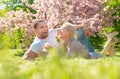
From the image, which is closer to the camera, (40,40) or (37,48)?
(37,48)

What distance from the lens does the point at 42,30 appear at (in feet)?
28.2

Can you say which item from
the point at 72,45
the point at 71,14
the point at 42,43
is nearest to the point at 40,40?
the point at 42,43

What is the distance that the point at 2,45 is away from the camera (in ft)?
3.11

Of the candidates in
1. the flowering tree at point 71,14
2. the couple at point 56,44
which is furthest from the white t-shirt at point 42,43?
the flowering tree at point 71,14

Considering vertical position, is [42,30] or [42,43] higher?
[42,30]

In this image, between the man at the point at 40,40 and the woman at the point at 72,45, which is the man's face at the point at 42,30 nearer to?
the man at the point at 40,40

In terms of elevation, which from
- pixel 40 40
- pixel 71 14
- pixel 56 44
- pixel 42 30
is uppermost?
pixel 42 30

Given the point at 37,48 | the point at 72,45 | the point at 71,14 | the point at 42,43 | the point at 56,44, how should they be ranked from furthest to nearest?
the point at 71,14 < the point at 56,44 < the point at 42,43 < the point at 37,48 < the point at 72,45

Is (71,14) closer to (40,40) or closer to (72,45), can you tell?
(40,40)

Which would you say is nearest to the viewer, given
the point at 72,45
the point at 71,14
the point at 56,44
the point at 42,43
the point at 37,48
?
the point at 72,45

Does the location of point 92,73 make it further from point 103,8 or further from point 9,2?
point 9,2

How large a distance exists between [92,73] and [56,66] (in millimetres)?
143

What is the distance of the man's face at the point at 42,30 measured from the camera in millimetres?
8594

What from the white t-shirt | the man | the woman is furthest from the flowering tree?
the woman
